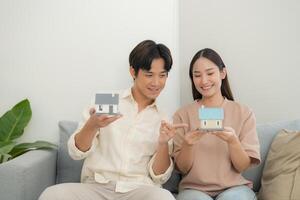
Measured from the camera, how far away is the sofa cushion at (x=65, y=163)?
1.82 meters

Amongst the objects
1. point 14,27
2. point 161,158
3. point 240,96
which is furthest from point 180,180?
point 14,27

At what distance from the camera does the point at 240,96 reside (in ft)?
6.85

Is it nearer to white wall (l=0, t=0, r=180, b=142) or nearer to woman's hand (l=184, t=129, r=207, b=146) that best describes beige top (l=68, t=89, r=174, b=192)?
woman's hand (l=184, t=129, r=207, b=146)

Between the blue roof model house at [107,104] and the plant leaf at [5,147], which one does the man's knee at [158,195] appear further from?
the plant leaf at [5,147]

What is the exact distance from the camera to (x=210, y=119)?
1392 mm

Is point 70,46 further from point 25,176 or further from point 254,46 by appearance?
point 254,46

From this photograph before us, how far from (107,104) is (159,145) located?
0.31 m

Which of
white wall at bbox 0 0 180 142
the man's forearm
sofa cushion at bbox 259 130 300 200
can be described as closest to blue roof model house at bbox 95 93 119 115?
the man's forearm

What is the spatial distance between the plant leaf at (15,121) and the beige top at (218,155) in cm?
86

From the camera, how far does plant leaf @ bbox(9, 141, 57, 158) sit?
182cm

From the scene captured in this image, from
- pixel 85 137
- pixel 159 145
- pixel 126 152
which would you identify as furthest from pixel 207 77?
pixel 85 137

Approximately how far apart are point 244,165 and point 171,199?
0.40 meters

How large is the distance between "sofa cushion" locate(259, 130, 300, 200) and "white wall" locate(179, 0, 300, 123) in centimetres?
36

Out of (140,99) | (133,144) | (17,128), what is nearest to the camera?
(133,144)
